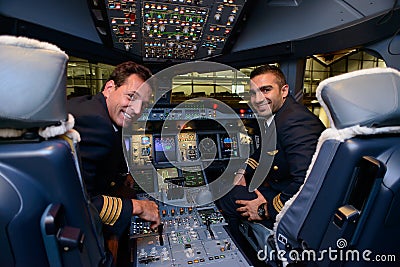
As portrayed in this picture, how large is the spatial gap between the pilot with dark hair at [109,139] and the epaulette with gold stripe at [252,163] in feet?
3.13

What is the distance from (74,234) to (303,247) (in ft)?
2.62

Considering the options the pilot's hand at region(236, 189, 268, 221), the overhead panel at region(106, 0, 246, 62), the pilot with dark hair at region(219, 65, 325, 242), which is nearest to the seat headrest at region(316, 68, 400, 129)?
the pilot with dark hair at region(219, 65, 325, 242)

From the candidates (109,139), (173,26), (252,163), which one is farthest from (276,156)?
(173,26)

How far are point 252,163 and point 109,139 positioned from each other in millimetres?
1219

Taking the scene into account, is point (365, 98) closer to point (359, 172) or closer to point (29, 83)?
point (359, 172)

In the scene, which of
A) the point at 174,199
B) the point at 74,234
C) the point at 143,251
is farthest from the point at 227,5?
the point at 74,234

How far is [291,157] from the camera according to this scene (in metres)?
1.36

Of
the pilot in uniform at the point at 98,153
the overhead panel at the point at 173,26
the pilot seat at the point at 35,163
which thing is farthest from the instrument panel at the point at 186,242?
the overhead panel at the point at 173,26

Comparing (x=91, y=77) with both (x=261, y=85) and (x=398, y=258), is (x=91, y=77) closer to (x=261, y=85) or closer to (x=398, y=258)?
(x=261, y=85)

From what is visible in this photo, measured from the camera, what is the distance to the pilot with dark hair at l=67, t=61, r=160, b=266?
3.54 feet

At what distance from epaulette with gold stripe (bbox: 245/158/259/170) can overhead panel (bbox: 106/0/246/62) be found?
58.5 inches

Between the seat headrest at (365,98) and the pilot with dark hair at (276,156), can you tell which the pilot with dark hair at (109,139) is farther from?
the seat headrest at (365,98)

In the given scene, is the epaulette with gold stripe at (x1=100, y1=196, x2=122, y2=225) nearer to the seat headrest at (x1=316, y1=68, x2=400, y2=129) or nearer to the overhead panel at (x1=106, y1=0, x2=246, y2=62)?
the seat headrest at (x1=316, y1=68, x2=400, y2=129)

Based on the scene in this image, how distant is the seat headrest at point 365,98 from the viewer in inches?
26.6
